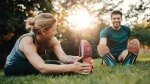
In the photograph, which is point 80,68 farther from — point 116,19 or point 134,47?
point 116,19

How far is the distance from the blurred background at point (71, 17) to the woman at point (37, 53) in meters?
17.9

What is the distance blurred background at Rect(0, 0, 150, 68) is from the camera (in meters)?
25.4

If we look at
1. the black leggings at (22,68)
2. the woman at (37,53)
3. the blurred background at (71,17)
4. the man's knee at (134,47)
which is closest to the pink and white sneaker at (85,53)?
the woman at (37,53)

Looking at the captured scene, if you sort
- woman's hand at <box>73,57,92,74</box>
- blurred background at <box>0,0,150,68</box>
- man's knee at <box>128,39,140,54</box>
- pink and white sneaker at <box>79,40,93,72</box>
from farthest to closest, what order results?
1. blurred background at <box>0,0,150,68</box>
2. man's knee at <box>128,39,140,54</box>
3. pink and white sneaker at <box>79,40,93,72</box>
4. woman's hand at <box>73,57,92,74</box>

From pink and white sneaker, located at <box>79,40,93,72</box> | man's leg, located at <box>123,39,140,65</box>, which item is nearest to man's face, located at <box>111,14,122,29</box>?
man's leg, located at <box>123,39,140,65</box>

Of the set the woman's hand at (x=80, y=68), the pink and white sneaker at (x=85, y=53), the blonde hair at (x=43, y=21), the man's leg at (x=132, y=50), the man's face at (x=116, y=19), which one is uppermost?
the blonde hair at (x=43, y=21)

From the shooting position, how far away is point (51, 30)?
556cm

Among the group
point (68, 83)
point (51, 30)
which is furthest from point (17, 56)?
point (68, 83)

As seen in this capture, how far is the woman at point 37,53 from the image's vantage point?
17.3 feet

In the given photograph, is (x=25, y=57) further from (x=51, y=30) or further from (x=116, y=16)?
(x=116, y=16)

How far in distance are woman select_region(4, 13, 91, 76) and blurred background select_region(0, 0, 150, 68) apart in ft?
58.9

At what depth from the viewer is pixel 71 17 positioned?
4559cm

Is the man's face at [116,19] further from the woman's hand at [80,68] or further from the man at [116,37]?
the woman's hand at [80,68]

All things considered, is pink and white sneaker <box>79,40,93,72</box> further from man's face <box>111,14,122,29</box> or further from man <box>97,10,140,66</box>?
man's face <box>111,14,122,29</box>
